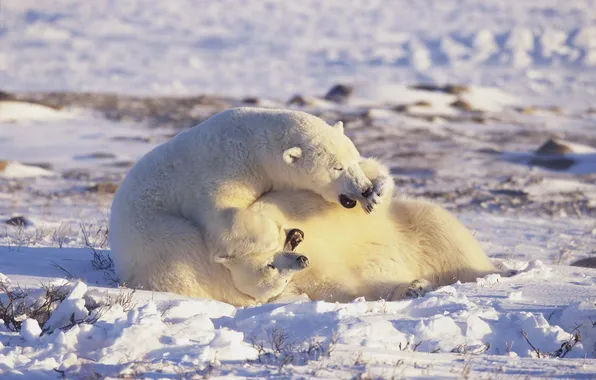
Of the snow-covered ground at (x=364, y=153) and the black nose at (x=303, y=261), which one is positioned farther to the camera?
the black nose at (x=303, y=261)

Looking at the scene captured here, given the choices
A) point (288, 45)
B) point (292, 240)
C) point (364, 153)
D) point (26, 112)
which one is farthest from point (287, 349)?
point (288, 45)

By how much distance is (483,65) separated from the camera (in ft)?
146

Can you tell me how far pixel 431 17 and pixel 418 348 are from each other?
55.1 meters

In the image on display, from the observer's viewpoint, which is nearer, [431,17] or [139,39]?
[139,39]

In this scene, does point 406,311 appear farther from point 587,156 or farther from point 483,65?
point 483,65

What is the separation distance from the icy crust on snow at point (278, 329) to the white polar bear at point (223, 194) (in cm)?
32

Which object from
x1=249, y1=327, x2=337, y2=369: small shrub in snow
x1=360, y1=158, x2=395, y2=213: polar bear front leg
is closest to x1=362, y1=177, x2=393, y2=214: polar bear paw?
x1=360, y1=158, x2=395, y2=213: polar bear front leg

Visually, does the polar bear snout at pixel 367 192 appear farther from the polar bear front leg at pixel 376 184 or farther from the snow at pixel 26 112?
the snow at pixel 26 112

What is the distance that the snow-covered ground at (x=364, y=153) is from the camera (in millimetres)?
3482

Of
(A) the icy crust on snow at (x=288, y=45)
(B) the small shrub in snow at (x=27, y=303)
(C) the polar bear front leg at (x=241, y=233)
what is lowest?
(A) the icy crust on snow at (x=288, y=45)

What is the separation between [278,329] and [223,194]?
1.11 metres

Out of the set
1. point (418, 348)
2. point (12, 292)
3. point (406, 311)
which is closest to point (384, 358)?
point (418, 348)

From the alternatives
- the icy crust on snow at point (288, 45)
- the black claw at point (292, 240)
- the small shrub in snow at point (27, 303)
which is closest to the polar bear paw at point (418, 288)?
the black claw at point (292, 240)

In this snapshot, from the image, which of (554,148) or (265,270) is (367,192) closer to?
(265,270)
